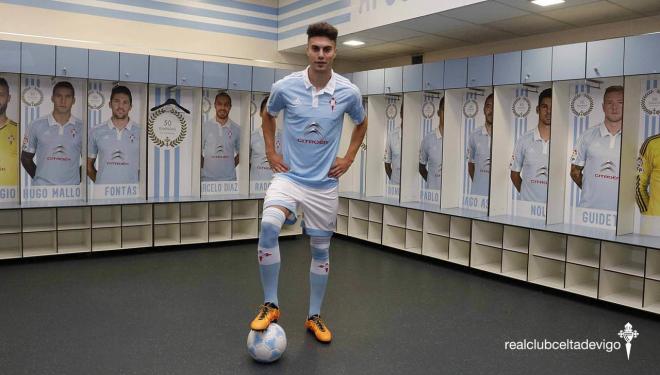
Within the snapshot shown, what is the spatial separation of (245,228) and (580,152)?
3.96 metres

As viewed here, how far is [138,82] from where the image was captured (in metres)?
6.02

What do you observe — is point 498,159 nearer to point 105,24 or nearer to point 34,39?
point 105,24

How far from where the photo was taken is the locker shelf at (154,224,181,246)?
20.4 ft

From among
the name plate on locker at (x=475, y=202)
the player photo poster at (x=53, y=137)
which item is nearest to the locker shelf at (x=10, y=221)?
the player photo poster at (x=53, y=137)

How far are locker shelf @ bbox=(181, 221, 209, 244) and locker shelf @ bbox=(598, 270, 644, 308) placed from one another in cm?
418

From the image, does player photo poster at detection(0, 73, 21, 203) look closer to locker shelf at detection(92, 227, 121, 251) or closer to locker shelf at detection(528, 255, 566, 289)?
locker shelf at detection(92, 227, 121, 251)

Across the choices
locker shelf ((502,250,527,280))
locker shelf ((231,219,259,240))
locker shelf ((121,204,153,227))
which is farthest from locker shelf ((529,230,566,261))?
locker shelf ((121,204,153,227))

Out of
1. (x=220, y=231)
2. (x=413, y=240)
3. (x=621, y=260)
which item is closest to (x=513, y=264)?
(x=621, y=260)

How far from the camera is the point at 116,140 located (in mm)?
6164

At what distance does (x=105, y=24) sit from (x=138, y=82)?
35.8 inches

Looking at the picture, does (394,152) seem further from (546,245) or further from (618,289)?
(618,289)

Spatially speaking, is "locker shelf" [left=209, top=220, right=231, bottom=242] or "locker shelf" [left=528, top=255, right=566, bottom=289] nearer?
"locker shelf" [left=528, top=255, right=566, bottom=289]

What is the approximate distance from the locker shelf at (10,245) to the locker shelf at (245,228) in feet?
7.55

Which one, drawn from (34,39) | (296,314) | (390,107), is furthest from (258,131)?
(296,314)
